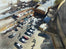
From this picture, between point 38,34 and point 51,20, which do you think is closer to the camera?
point 38,34

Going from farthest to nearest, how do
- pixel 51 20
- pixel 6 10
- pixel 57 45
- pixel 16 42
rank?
pixel 6 10 < pixel 51 20 < pixel 16 42 < pixel 57 45

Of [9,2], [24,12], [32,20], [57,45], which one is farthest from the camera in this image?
[9,2]

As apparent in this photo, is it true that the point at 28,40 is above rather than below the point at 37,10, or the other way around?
below

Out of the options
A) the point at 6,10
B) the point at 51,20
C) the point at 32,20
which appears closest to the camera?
the point at 51,20

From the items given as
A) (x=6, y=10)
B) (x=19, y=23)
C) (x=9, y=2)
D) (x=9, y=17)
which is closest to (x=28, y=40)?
(x=19, y=23)

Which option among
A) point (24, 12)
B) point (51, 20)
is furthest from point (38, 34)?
point (24, 12)

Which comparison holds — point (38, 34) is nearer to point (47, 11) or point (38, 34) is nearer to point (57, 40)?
point (57, 40)

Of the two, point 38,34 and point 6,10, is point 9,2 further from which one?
point 38,34

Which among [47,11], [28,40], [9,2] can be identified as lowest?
[28,40]

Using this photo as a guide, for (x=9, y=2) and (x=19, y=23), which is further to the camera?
(x=9, y=2)
